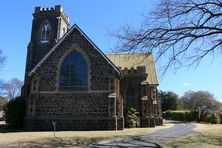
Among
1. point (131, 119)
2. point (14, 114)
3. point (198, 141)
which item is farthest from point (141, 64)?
point (198, 141)

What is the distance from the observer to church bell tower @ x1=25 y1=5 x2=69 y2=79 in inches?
1501

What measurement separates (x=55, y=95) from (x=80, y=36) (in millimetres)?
6243

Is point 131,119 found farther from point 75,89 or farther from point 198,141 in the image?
point 198,141

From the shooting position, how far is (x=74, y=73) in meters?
27.6

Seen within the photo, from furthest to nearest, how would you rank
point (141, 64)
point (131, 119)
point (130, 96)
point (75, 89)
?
1. point (141, 64)
2. point (130, 96)
3. point (131, 119)
4. point (75, 89)

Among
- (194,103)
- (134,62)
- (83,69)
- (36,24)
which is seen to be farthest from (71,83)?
(194,103)

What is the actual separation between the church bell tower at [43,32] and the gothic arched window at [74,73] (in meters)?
10.4

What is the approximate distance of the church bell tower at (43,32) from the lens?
38125 millimetres

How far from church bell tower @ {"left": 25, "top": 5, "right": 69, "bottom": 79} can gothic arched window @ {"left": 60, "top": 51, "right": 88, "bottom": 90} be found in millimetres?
10414

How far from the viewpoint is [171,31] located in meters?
16.6

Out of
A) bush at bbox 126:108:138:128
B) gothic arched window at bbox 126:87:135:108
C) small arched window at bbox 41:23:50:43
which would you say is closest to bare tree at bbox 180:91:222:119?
gothic arched window at bbox 126:87:135:108

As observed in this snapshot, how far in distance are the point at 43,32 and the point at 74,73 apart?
46.5 feet

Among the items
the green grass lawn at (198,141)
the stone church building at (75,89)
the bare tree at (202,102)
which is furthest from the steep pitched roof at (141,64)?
the bare tree at (202,102)

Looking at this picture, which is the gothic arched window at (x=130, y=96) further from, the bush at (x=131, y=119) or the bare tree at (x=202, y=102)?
the bare tree at (x=202, y=102)
